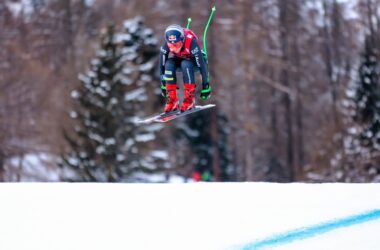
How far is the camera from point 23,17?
34312mm

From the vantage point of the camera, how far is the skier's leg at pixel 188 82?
9250mm

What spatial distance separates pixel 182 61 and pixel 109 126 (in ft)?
61.0

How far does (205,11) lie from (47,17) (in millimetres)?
9653

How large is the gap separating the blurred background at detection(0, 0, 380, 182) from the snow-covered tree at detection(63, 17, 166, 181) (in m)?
0.05

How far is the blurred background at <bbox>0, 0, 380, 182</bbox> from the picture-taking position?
27750mm

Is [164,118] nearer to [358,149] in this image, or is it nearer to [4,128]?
[358,149]

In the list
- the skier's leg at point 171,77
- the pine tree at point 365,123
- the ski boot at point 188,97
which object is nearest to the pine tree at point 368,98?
the pine tree at point 365,123

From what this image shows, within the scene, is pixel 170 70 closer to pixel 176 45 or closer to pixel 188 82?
pixel 188 82
